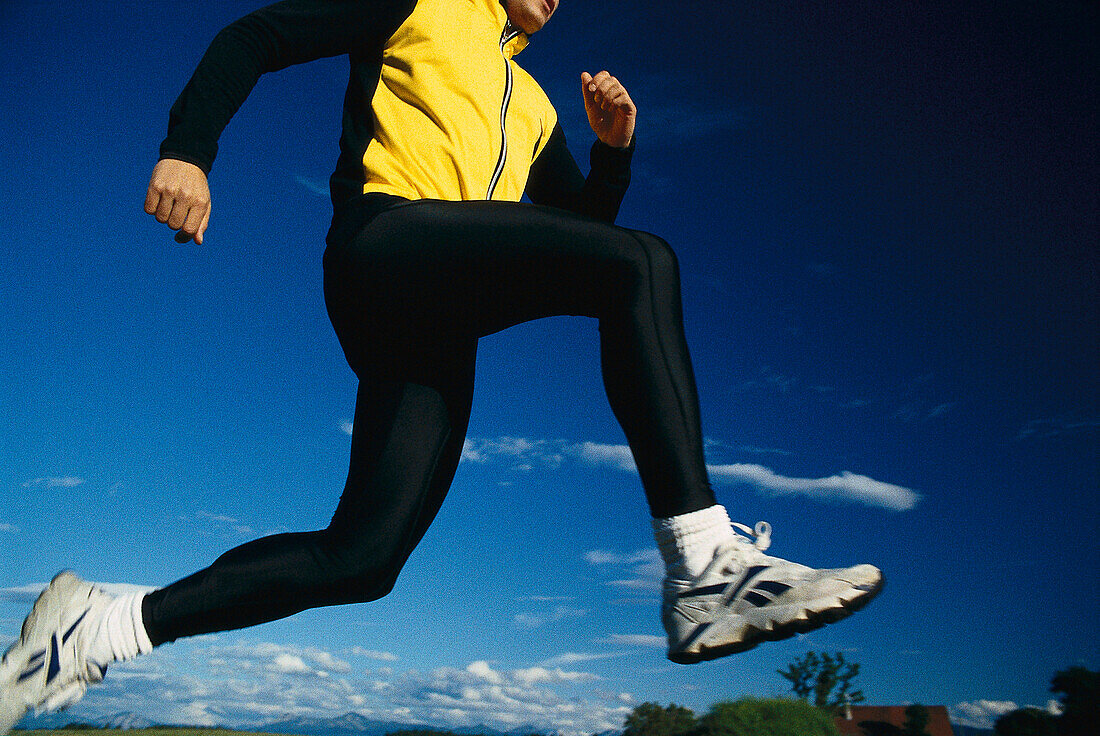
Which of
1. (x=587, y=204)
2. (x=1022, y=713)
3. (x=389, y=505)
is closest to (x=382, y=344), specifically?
(x=389, y=505)

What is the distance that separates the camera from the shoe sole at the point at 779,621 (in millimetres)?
1187

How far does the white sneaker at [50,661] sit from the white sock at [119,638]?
0.8 inches

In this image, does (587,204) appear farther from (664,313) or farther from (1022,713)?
(1022,713)

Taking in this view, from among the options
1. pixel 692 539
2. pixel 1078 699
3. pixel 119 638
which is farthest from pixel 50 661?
pixel 1078 699

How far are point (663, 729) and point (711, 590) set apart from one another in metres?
22.5

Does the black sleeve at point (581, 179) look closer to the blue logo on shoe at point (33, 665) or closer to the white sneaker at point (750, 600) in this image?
the white sneaker at point (750, 600)

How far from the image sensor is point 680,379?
146 centimetres

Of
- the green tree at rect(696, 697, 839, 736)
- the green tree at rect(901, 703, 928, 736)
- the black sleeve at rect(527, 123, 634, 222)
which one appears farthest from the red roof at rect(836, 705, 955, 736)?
the black sleeve at rect(527, 123, 634, 222)

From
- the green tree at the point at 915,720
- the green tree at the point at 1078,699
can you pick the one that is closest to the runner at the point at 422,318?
the green tree at the point at 1078,699

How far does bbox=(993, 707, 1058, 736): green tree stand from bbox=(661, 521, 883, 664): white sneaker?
2647 cm

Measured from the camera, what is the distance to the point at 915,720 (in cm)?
2386

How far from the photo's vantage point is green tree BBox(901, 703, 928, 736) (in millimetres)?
23281

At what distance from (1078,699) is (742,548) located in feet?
85.4

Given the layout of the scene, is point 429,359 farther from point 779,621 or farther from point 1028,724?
point 1028,724
